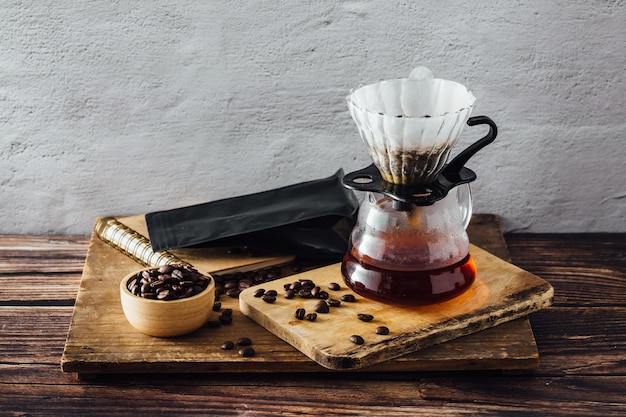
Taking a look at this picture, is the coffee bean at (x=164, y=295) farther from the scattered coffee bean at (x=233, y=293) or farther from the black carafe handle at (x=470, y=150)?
the black carafe handle at (x=470, y=150)

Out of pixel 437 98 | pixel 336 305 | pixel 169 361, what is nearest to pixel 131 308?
pixel 169 361

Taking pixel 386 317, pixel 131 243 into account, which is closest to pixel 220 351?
pixel 386 317

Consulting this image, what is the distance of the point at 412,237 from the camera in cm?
122

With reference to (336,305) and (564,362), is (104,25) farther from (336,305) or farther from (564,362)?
(564,362)

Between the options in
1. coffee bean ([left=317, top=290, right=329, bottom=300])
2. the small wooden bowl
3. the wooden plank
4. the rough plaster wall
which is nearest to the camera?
the wooden plank

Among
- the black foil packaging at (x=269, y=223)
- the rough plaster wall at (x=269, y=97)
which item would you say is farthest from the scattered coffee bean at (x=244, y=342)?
the rough plaster wall at (x=269, y=97)

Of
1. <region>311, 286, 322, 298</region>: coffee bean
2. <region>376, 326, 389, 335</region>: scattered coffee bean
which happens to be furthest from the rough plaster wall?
<region>376, 326, 389, 335</region>: scattered coffee bean

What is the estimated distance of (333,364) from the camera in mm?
1092

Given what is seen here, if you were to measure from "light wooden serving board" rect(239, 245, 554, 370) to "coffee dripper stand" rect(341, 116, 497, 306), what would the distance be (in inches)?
1.0

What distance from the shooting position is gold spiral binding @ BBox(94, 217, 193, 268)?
54.2 inches

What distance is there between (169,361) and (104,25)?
68 cm

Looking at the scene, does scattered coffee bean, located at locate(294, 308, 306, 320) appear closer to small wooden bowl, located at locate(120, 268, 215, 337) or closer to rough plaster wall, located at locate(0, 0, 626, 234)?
small wooden bowl, located at locate(120, 268, 215, 337)

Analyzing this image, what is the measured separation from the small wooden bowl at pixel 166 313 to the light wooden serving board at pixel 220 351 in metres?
0.02

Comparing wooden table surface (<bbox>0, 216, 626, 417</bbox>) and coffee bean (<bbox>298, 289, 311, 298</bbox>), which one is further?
coffee bean (<bbox>298, 289, 311, 298</bbox>)
